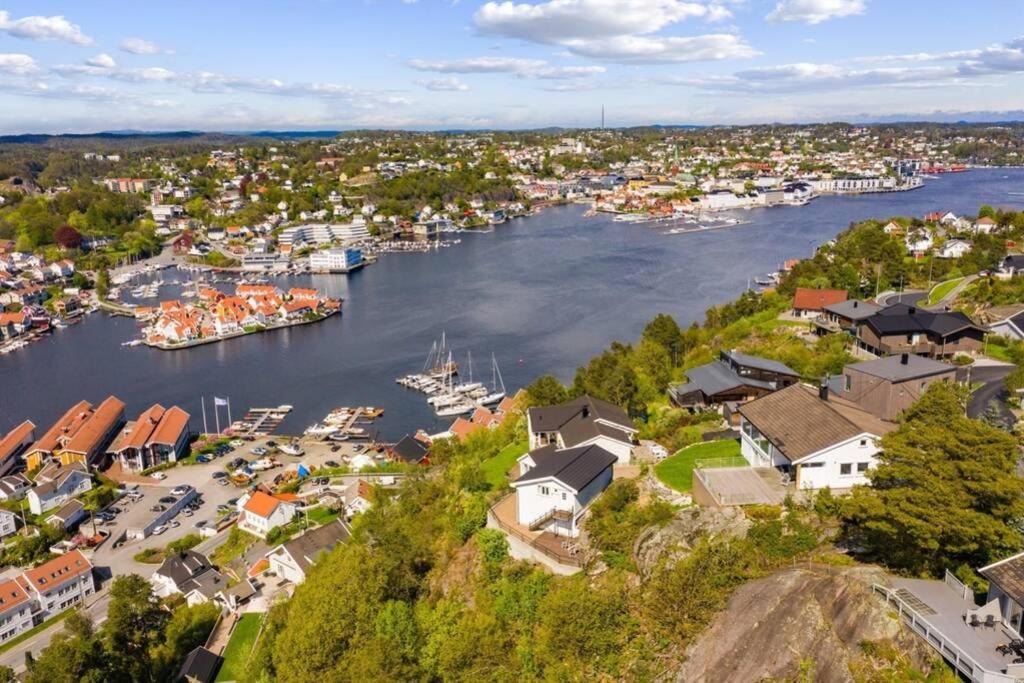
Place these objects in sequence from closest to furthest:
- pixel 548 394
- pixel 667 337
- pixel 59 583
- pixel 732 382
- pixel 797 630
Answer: pixel 797 630, pixel 732 382, pixel 59 583, pixel 548 394, pixel 667 337

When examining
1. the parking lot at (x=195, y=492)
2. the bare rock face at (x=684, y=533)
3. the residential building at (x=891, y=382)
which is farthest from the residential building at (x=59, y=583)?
the residential building at (x=891, y=382)

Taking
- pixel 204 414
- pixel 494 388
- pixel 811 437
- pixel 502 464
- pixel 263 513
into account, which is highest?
pixel 811 437

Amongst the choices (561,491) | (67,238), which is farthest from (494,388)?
(67,238)

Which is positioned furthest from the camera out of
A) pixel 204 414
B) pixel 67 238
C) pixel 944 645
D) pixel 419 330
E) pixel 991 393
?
pixel 67 238

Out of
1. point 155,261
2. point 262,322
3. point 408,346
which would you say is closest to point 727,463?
point 408,346

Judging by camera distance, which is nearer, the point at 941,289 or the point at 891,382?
the point at 891,382

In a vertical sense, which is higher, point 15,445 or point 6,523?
point 15,445

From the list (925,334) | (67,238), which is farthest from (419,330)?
(67,238)

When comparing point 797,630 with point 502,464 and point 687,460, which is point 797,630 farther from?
point 502,464

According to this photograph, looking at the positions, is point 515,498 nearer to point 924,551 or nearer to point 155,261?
point 924,551
